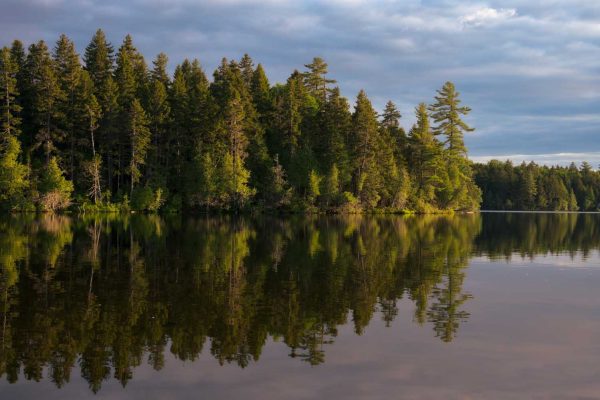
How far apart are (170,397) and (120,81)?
320 feet

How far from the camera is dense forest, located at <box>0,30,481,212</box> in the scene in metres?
86.4

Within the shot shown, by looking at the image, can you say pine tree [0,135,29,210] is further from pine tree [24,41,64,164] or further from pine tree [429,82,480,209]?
pine tree [429,82,480,209]

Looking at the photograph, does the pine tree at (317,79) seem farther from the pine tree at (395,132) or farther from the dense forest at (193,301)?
the dense forest at (193,301)

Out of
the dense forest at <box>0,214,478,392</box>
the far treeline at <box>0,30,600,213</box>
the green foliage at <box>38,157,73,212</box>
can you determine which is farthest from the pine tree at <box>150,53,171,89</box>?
the dense forest at <box>0,214,478,392</box>

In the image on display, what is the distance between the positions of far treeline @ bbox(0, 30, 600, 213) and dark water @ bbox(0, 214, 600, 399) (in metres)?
58.3

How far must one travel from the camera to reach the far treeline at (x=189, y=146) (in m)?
86.3

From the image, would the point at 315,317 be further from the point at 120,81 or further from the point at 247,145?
the point at 120,81

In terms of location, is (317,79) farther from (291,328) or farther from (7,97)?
(291,328)

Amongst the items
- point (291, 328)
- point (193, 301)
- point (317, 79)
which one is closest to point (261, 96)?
point (317, 79)

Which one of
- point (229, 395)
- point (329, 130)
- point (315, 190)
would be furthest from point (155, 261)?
point (329, 130)

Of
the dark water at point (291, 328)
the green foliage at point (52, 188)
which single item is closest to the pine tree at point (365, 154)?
the green foliage at point (52, 188)

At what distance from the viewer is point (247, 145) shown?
96.3m

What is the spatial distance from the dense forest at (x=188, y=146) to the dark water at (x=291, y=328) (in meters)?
58.4

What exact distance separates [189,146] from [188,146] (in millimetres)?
169
